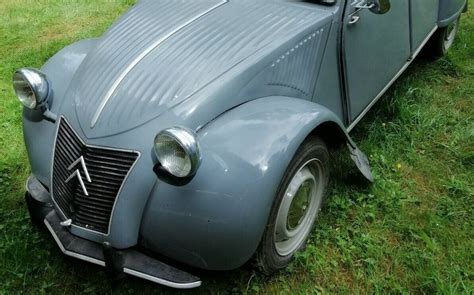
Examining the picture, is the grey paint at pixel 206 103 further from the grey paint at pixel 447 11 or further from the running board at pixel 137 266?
the grey paint at pixel 447 11

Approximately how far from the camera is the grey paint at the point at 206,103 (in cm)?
203

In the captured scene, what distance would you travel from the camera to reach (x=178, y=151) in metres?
1.97

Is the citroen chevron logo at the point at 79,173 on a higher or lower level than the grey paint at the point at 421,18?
higher

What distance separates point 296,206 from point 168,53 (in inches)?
38.7

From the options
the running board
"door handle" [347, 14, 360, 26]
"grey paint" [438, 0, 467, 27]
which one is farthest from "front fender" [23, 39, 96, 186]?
"grey paint" [438, 0, 467, 27]

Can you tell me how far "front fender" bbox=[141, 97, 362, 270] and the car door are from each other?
3.40 ft

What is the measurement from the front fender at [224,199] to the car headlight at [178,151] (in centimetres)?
8

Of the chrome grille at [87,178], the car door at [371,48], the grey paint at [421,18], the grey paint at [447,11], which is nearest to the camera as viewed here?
the chrome grille at [87,178]

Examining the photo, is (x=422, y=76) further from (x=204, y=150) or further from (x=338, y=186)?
(x=204, y=150)

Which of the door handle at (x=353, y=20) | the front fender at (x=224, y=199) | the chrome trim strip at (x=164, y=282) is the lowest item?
the chrome trim strip at (x=164, y=282)

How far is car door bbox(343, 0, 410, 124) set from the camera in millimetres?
2941

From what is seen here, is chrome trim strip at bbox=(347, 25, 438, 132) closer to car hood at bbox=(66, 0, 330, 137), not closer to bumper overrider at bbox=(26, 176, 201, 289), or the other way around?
car hood at bbox=(66, 0, 330, 137)

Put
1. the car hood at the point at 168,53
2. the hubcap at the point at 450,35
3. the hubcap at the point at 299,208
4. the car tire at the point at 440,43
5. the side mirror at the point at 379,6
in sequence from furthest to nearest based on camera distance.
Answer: the hubcap at the point at 450,35, the car tire at the point at 440,43, the side mirror at the point at 379,6, the hubcap at the point at 299,208, the car hood at the point at 168,53

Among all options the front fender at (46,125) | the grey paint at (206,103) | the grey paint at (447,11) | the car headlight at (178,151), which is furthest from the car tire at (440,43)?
the car headlight at (178,151)
